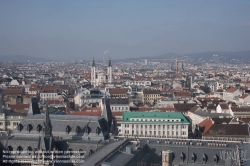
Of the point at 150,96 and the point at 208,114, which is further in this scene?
the point at 150,96

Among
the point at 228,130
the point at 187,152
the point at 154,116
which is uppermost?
the point at 187,152

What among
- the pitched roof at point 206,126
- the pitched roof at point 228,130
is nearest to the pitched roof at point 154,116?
the pitched roof at point 206,126

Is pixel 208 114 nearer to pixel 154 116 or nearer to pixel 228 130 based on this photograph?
pixel 154 116

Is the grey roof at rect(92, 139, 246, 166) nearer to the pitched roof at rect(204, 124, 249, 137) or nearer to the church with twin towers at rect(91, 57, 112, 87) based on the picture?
the pitched roof at rect(204, 124, 249, 137)

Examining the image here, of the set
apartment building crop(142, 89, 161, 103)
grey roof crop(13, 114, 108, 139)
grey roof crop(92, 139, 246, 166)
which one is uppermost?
grey roof crop(13, 114, 108, 139)

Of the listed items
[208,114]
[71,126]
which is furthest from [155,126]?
[71,126]

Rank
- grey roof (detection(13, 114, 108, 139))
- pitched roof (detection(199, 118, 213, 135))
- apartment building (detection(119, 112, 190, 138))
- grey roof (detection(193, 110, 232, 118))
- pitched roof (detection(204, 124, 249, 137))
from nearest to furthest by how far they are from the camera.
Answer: grey roof (detection(13, 114, 108, 139)), pitched roof (detection(204, 124, 249, 137)), pitched roof (detection(199, 118, 213, 135)), apartment building (detection(119, 112, 190, 138)), grey roof (detection(193, 110, 232, 118))

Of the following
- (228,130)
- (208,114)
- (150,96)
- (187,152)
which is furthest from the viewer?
(150,96)

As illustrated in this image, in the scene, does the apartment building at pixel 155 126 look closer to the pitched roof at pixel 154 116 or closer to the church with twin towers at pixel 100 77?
the pitched roof at pixel 154 116

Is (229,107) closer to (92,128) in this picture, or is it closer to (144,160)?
(92,128)

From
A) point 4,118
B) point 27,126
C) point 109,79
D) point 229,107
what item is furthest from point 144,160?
point 109,79

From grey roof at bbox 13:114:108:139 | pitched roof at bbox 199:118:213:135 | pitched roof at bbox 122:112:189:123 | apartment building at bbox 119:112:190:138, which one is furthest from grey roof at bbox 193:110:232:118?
grey roof at bbox 13:114:108:139
